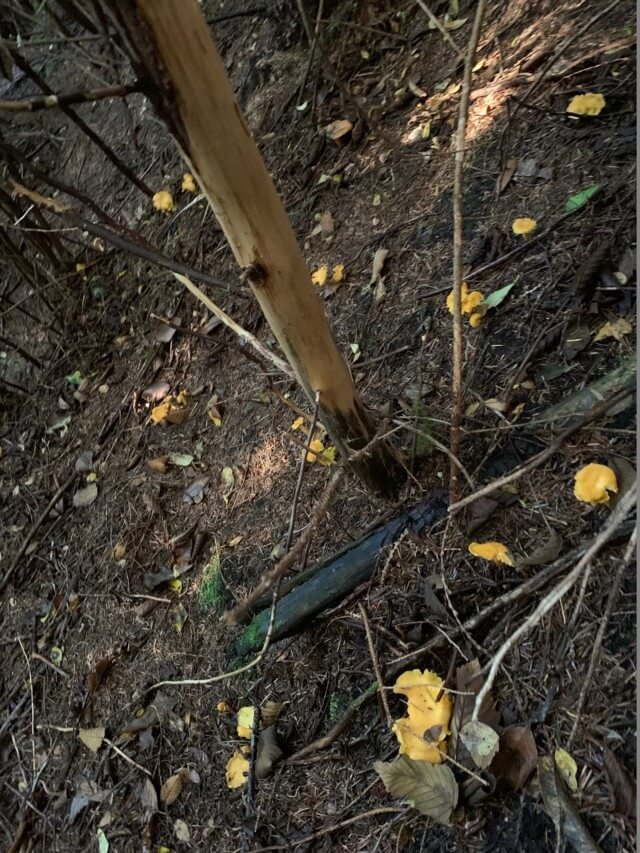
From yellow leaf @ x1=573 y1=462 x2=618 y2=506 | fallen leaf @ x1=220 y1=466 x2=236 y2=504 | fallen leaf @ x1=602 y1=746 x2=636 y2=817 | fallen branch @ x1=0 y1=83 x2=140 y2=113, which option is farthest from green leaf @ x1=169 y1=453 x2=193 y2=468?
fallen leaf @ x1=602 y1=746 x2=636 y2=817

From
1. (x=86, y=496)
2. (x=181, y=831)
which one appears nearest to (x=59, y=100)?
(x=181, y=831)

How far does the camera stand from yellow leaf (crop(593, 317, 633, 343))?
6.20 feet

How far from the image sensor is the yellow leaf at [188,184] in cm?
386

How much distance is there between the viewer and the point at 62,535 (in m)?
3.16

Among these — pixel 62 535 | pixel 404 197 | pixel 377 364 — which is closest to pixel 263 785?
pixel 377 364

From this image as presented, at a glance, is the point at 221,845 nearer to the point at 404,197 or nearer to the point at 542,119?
the point at 404,197

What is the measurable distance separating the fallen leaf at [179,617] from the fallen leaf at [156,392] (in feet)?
3.85

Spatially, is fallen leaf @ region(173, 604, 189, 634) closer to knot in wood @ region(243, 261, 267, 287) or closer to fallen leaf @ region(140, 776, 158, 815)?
fallen leaf @ region(140, 776, 158, 815)

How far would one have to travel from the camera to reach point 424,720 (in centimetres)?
167

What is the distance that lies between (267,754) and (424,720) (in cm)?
57

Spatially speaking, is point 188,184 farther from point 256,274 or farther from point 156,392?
point 256,274

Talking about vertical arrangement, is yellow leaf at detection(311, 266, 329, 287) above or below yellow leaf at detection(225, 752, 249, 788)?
above

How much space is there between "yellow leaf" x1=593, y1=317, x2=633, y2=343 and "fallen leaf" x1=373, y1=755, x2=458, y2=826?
4.34 ft

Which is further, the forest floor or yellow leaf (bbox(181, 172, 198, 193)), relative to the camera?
A: yellow leaf (bbox(181, 172, 198, 193))
